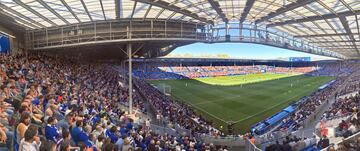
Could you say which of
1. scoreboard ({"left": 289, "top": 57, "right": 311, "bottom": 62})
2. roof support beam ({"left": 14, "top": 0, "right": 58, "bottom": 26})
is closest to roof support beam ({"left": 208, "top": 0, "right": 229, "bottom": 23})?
roof support beam ({"left": 14, "top": 0, "right": 58, "bottom": 26})

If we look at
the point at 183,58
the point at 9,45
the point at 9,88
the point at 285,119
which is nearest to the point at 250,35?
the point at 285,119

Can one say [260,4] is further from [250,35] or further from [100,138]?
[100,138]

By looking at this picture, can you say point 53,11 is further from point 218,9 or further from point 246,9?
→ point 246,9

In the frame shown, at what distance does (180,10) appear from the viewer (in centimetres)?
2666

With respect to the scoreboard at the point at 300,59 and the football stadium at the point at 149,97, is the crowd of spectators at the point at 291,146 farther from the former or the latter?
the scoreboard at the point at 300,59

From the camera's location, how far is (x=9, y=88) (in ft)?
31.1

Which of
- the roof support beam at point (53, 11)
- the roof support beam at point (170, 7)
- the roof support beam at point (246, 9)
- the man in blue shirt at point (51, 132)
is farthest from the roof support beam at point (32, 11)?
the roof support beam at point (246, 9)

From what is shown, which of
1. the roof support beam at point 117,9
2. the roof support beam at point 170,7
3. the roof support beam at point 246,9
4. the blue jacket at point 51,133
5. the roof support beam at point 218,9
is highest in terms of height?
the roof support beam at point 246,9

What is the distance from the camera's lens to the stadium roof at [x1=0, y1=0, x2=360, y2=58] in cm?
2141

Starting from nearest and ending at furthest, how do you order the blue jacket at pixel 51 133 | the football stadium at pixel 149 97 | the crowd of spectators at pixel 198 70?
the blue jacket at pixel 51 133, the football stadium at pixel 149 97, the crowd of spectators at pixel 198 70

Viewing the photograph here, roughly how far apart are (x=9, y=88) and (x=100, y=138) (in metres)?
3.51

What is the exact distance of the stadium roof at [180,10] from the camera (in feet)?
70.2

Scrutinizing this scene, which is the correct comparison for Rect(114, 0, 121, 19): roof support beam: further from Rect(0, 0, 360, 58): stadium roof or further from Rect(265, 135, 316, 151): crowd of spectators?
Rect(265, 135, 316, 151): crowd of spectators

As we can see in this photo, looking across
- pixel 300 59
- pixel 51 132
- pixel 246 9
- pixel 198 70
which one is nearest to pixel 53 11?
pixel 246 9
